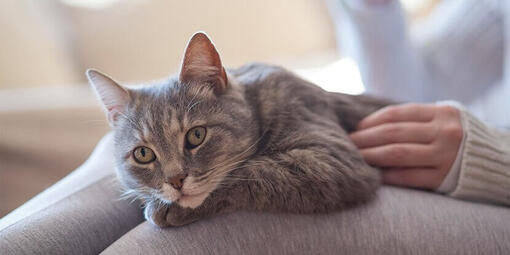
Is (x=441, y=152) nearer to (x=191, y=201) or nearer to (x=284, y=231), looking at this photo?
(x=284, y=231)

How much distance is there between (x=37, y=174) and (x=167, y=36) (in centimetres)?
126

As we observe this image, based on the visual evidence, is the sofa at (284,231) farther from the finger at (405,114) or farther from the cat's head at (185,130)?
the finger at (405,114)

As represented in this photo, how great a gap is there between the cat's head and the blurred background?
3.39 ft

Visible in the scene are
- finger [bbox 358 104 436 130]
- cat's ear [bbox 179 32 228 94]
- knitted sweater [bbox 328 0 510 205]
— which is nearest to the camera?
cat's ear [bbox 179 32 228 94]

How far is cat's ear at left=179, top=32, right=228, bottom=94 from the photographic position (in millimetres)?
958

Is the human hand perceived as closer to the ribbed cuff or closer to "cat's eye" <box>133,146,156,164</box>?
the ribbed cuff

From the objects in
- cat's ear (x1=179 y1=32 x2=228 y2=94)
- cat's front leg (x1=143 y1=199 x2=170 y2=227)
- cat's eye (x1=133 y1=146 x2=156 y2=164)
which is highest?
cat's ear (x1=179 y1=32 x2=228 y2=94)

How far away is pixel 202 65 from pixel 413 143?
0.59 meters

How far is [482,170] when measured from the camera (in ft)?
3.47

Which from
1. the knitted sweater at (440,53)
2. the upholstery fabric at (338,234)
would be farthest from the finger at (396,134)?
the knitted sweater at (440,53)

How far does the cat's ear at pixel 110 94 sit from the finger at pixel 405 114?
26.8 inches

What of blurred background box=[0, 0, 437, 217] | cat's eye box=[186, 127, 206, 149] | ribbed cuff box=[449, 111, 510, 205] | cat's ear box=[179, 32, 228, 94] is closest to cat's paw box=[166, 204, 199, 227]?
cat's eye box=[186, 127, 206, 149]

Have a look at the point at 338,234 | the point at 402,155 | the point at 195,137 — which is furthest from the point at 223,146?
the point at 402,155

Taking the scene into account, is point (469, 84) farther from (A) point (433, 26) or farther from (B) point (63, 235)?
(B) point (63, 235)
